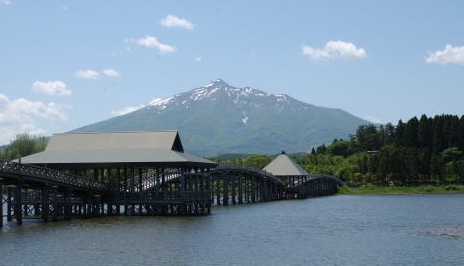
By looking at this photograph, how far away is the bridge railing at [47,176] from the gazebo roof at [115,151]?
2.35m

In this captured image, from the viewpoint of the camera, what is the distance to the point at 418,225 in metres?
67.4

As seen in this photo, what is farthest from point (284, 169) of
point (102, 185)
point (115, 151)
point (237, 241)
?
point (237, 241)

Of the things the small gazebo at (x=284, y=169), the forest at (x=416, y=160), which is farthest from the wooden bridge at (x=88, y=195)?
the forest at (x=416, y=160)

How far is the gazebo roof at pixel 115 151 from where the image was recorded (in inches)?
2960

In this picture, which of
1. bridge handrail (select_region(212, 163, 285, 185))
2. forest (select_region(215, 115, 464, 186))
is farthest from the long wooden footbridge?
forest (select_region(215, 115, 464, 186))

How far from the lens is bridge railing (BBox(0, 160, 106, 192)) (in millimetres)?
63906

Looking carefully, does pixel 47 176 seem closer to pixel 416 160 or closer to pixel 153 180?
pixel 153 180

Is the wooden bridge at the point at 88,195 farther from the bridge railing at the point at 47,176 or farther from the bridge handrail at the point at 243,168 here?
the bridge handrail at the point at 243,168

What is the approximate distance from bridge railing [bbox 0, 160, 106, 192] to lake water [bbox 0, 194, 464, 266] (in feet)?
13.1

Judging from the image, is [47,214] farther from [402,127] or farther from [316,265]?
[402,127]

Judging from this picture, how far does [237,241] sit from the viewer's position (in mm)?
53594

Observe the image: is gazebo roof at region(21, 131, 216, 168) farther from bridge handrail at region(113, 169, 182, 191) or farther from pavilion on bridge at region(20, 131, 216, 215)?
bridge handrail at region(113, 169, 182, 191)

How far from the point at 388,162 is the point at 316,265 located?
119337 millimetres

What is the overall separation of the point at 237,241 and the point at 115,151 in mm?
29819
